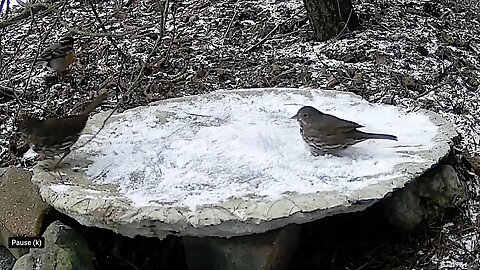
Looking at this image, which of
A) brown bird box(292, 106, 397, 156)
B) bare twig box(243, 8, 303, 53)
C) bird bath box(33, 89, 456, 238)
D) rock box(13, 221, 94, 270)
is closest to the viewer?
bird bath box(33, 89, 456, 238)

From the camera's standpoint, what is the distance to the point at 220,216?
96.3 inches

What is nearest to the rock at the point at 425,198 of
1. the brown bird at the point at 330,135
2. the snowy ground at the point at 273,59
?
the brown bird at the point at 330,135

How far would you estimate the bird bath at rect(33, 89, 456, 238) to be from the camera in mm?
2502

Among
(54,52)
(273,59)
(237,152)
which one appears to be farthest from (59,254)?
(273,59)

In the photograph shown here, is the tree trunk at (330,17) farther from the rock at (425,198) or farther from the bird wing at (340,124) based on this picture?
the bird wing at (340,124)

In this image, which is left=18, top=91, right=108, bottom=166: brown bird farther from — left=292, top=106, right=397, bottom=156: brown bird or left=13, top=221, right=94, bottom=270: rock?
left=292, top=106, right=397, bottom=156: brown bird

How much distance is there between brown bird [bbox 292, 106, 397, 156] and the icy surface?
5 cm

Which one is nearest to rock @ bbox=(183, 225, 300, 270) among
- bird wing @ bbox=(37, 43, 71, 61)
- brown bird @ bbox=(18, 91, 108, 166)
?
brown bird @ bbox=(18, 91, 108, 166)

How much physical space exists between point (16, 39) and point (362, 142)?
16.6ft

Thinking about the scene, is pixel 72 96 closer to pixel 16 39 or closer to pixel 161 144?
pixel 16 39

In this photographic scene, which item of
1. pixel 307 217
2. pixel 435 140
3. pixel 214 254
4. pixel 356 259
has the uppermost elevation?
pixel 307 217

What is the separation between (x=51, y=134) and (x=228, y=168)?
85cm

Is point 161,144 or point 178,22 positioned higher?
point 161,144

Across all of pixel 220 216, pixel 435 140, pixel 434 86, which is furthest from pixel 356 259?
pixel 434 86
